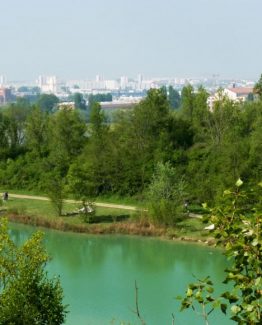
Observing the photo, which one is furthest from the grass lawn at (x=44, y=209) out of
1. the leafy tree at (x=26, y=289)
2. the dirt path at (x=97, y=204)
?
the leafy tree at (x=26, y=289)

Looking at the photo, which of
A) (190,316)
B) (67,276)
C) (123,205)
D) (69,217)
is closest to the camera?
(190,316)

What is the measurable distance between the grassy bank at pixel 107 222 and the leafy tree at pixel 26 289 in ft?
27.5

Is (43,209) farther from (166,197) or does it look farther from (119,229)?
(166,197)

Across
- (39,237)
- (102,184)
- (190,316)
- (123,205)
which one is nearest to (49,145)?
(102,184)

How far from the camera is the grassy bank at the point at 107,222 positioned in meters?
17.0

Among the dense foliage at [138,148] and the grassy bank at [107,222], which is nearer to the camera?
the grassy bank at [107,222]

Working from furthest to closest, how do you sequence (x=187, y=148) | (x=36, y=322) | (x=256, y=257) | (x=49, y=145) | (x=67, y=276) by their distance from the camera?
1. (x=49, y=145)
2. (x=187, y=148)
3. (x=67, y=276)
4. (x=36, y=322)
5. (x=256, y=257)

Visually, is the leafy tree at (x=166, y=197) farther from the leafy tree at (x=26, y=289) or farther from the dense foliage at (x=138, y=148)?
the leafy tree at (x=26, y=289)

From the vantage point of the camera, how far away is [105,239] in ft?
55.9

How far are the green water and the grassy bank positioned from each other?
31cm

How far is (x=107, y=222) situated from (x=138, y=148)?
522 centimetres

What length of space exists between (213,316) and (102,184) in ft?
36.1

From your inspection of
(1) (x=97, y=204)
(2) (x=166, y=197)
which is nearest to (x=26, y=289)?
(2) (x=166, y=197)

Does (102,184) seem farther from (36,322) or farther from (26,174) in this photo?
(36,322)
